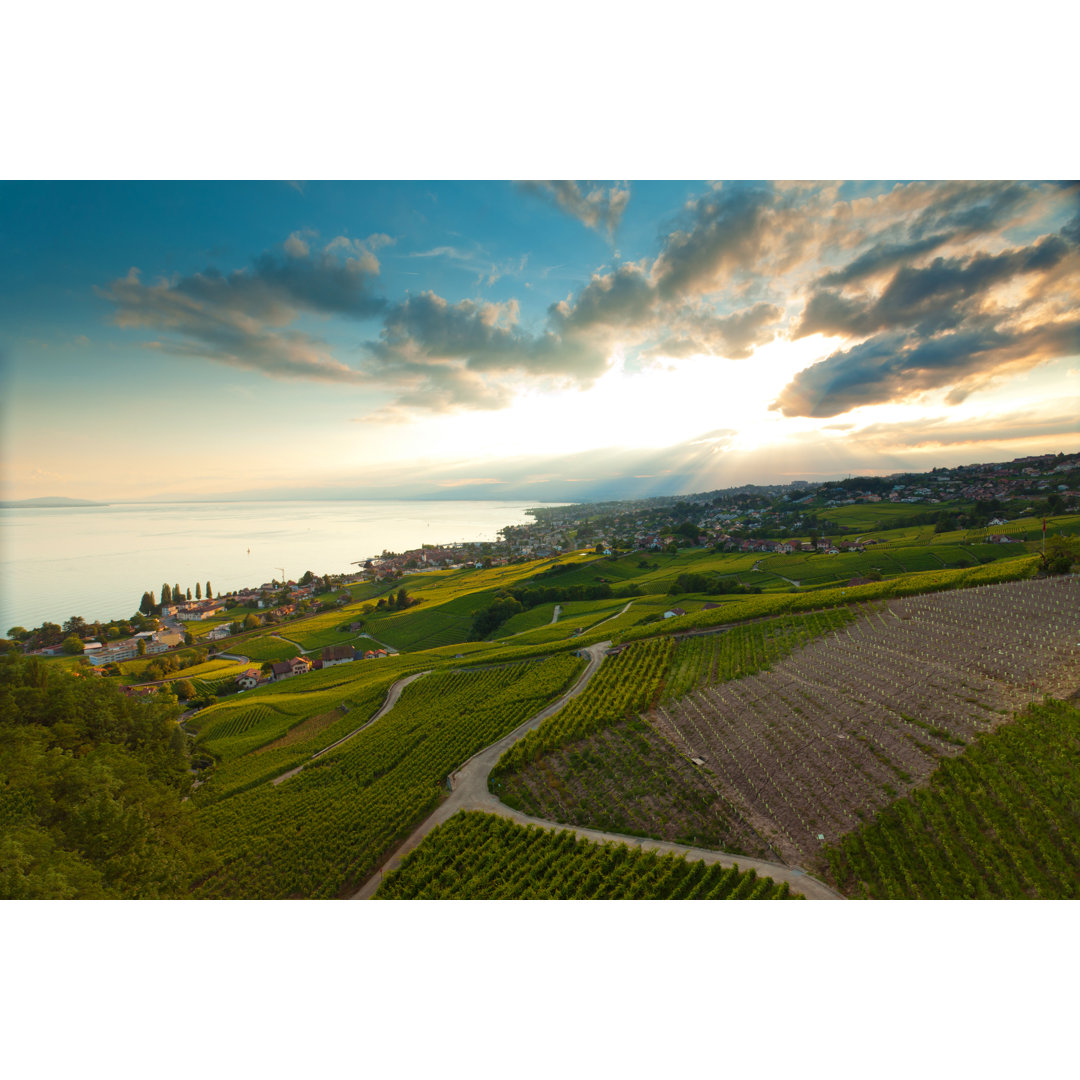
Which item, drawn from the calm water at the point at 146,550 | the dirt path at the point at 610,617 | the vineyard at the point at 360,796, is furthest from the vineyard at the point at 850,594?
the calm water at the point at 146,550

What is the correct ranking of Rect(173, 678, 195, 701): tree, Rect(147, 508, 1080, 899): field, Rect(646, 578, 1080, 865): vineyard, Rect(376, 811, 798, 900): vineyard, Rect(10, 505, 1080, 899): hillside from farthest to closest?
Rect(173, 678, 195, 701): tree < Rect(646, 578, 1080, 865): vineyard < Rect(147, 508, 1080, 899): field < Rect(10, 505, 1080, 899): hillside < Rect(376, 811, 798, 900): vineyard

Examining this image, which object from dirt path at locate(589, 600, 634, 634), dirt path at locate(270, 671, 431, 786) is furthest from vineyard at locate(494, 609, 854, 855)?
dirt path at locate(589, 600, 634, 634)

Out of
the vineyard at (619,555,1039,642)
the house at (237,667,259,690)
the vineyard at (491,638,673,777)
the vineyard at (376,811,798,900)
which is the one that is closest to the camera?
the vineyard at (376,811,798,900)

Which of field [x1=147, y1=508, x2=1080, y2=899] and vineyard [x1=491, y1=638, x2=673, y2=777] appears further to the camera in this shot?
vineyard [x1=491, y1=638, x2=673, y2=777]

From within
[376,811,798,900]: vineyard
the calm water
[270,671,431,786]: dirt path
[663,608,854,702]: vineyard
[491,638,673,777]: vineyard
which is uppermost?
the calm water

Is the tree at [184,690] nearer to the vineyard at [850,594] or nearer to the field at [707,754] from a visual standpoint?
the field at [707,754]

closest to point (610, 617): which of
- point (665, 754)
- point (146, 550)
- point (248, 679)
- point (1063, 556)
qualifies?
point (665, 754)

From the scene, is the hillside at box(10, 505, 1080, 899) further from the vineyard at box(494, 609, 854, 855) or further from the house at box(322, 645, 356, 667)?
the house at box(322, 645, 356, 667)

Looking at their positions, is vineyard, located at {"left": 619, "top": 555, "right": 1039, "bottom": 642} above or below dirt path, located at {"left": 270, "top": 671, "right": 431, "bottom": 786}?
above
